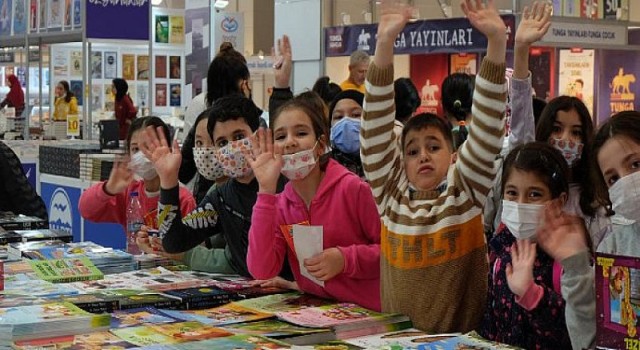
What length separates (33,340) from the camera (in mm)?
2514

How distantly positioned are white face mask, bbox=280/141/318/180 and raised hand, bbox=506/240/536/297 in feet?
2.75

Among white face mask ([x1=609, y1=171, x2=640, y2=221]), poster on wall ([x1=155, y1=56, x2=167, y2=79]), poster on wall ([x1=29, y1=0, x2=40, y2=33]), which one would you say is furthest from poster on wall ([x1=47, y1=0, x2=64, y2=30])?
white face mask ([x1=609, y1=171, x2=640, y2=221])

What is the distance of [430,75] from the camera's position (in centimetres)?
1014

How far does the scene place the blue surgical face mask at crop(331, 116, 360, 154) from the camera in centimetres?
442

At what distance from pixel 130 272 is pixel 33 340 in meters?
1.11

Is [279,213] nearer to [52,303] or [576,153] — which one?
[52,303]

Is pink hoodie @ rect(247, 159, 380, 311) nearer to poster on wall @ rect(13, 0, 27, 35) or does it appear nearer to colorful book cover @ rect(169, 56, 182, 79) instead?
poster on wall @ rect(13, 0, 27, 35)

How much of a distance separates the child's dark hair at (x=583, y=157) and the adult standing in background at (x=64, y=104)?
26.7ft

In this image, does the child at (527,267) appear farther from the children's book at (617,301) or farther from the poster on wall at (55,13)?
the poster on wall at (55,13)

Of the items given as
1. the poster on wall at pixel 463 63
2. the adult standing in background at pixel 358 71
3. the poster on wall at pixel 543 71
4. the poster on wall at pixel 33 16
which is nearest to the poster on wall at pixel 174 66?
the poster on wall at pixel 33 16

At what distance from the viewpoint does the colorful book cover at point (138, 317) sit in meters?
2.70

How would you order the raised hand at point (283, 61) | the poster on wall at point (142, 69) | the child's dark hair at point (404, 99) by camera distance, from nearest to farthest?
the raised hand at point (283, 61), the child's dark hair at point (404, 99), the poster on wall at point (142, 69)

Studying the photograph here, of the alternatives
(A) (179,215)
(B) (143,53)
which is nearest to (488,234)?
(A) (179,215)

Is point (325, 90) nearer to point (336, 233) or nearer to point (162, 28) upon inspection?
point (336, 233)
